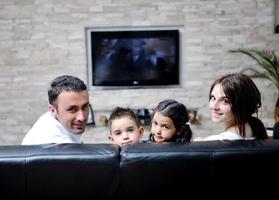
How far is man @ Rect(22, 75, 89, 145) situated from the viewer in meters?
1.69

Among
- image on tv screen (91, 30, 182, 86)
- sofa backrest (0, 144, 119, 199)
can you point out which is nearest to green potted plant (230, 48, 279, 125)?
image on tv screen (91, 30, 182, 86)

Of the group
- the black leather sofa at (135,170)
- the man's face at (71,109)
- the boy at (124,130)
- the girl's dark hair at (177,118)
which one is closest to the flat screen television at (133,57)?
the boy at (124,130)

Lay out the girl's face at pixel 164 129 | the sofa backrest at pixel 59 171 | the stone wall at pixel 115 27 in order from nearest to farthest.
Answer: the sofa backrest at pixel 59 171, the girl's face at pixel 164 129, the stone wall at pixel 115 27

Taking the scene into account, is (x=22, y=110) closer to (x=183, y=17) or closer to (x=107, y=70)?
(x=107, y=70)

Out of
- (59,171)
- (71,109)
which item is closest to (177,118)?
(71,109)

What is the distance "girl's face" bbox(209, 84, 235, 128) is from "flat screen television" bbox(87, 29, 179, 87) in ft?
10.3

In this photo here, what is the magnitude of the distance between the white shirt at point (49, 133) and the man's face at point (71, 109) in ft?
0.10

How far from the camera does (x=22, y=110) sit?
4875 mm

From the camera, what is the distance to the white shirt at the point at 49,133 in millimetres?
1639

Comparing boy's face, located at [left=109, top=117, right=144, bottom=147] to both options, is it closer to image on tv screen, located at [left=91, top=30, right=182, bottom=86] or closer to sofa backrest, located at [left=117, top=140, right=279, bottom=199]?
sofa backrest, located at [left=117, top=140, right=279, bottom=199]

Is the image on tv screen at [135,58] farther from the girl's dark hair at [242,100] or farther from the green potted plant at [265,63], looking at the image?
the girl's dark hair at [242,100]

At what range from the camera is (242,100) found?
1.65m

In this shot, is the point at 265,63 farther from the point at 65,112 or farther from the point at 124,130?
the point at 65,112

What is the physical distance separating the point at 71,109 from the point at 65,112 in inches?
1.1
